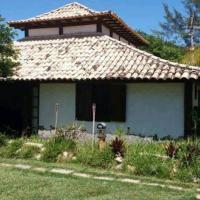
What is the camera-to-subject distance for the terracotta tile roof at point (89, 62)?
16797mm

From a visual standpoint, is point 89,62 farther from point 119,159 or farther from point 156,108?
point 119,159

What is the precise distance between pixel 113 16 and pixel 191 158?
1113cm

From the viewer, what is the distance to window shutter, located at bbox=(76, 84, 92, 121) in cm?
1850

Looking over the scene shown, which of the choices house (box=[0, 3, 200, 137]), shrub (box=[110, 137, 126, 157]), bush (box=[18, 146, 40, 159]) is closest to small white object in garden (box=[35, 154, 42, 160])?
bush (box=[18, 146, 40, 159])

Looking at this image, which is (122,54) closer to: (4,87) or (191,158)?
(4,87)

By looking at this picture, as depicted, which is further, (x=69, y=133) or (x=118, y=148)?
(x=69, y=133)

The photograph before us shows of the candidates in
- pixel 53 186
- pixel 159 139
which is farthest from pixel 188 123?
pixel 53 186

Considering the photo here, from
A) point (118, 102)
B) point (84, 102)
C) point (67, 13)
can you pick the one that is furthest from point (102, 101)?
point (67, 13)

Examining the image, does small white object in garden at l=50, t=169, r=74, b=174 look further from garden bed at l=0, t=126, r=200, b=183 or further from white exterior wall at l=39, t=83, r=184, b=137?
white exterior wall at l=39, t=83, r=184, b=137

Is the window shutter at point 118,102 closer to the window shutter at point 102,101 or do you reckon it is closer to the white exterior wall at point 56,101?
the window shutter at point 102,101

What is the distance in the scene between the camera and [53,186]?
10.2 metres

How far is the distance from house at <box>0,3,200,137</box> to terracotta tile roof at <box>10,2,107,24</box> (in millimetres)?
175

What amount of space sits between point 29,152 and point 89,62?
19.4 feet

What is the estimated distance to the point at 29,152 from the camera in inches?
567
